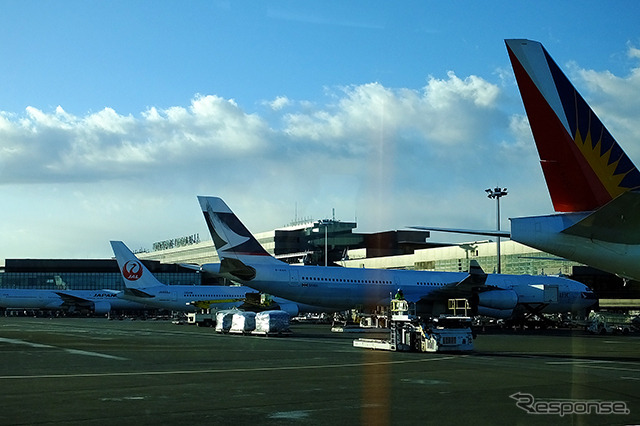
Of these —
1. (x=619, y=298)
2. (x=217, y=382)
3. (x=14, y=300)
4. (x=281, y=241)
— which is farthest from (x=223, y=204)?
(x=281, y=241)

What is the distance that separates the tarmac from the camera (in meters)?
11.6

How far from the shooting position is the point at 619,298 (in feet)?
237

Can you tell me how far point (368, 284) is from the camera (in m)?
50.0

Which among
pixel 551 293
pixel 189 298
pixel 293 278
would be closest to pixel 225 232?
pixel 293 278

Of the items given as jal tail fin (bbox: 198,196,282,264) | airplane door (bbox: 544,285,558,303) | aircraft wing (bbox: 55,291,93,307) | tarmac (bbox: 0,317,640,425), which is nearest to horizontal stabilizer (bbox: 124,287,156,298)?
jal tail fin (bbox: 198,196,282,264)

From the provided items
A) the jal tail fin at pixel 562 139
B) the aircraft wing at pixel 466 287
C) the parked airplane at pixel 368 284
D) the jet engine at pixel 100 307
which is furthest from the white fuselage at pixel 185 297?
the jal tail fin at pixel 562 139

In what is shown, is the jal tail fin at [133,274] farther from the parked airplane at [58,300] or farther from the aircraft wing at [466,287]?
the aircraft wing at [466,287]

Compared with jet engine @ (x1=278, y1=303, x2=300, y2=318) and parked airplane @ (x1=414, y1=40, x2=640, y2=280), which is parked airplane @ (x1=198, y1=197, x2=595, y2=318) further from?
parked airplane @ (x1=414, y1=40, x2=640, y2=280)

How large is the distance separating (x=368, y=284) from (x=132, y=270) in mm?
27249

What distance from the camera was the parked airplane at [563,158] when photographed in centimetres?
1638

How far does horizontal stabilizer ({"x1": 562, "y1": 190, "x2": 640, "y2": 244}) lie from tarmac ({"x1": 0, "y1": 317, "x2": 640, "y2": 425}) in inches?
127

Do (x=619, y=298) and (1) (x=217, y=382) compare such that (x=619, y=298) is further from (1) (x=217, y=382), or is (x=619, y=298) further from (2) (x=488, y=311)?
(1) (x=217, y=382)

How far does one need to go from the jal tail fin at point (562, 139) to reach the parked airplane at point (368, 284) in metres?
31.3

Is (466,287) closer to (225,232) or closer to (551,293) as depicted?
(551,293)
